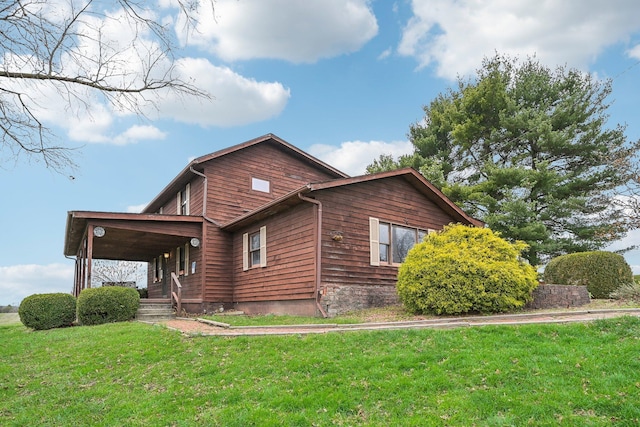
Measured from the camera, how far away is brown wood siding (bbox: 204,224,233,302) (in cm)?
1620

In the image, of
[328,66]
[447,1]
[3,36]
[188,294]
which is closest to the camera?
[3,36]

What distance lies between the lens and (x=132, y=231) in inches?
617

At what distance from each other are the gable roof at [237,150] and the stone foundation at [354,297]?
7377 mm

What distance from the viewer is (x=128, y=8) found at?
213 inches

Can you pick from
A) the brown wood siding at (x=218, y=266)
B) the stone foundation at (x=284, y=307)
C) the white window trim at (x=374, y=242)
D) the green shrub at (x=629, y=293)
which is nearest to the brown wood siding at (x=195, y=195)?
the brown wood siding at (x=218, y=266)

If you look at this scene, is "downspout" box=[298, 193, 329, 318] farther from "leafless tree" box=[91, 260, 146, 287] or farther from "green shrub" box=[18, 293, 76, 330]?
"leafless tree" box=[91, 260, 146, 287]

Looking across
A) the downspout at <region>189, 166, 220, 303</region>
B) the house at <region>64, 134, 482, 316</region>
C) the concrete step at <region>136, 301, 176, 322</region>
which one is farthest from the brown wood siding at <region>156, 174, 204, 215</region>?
the concrete step at <region>136, 301, 176, 322</region>

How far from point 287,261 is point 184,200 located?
7587 millimetres

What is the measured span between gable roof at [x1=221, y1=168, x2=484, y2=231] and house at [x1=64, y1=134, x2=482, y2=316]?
0.04m

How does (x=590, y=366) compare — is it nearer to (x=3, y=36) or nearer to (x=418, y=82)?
(x=3, y=36)

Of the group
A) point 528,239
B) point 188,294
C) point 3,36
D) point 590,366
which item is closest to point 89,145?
point 3,36

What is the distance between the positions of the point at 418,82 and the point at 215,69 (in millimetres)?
10268

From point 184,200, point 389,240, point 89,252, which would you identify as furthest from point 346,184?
point 184,200

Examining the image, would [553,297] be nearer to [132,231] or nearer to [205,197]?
[205,197]
